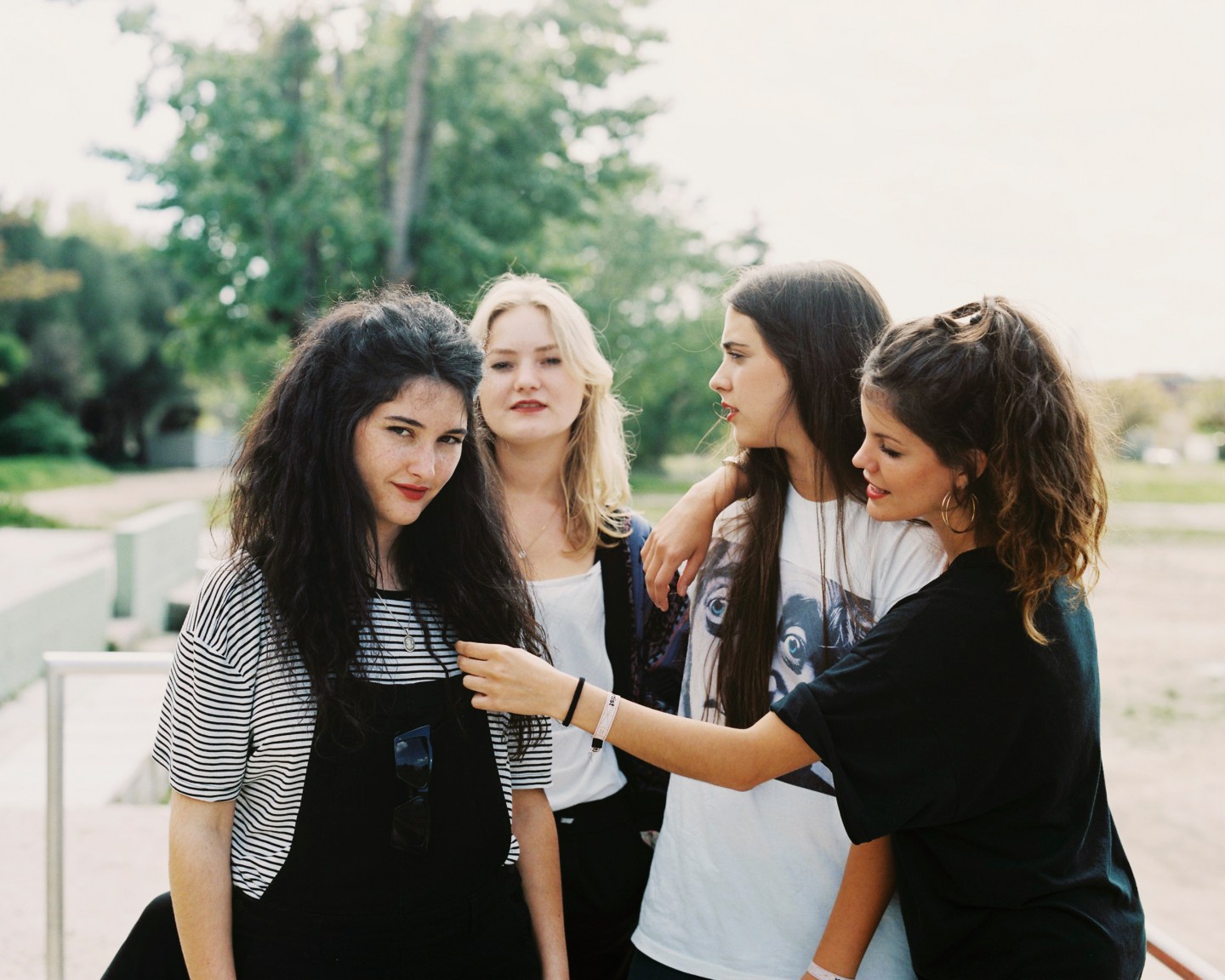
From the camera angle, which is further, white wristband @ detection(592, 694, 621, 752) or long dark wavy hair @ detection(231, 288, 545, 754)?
white wristband @ detection(592, 694, 621, 752)

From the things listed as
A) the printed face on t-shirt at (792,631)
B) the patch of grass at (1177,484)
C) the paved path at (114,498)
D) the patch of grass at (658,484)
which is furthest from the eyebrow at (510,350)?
the patch of grass at (1177,484)

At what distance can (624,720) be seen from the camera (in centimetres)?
177

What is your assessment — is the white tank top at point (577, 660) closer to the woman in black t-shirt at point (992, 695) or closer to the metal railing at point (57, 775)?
the woman in black t-shirt at point (992, 695)

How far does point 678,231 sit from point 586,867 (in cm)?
3005

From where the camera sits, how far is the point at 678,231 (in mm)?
31062

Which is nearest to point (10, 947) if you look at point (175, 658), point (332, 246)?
point (175, 658)

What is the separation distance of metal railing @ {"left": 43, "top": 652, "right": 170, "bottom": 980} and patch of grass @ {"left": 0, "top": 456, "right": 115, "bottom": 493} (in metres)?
23.0

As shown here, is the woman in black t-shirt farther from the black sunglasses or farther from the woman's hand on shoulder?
the black sunglasses

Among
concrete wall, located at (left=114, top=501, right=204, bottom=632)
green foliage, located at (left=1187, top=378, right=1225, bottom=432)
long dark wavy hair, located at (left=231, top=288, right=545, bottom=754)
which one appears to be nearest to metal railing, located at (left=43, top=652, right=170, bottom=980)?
long dark wavy hair, located at (left=231, top=288, right=545, bottom=754)

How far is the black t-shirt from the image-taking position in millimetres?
1526

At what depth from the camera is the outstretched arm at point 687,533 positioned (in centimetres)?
Answer: 211

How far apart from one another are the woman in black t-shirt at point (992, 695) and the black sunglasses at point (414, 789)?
21.8 inches

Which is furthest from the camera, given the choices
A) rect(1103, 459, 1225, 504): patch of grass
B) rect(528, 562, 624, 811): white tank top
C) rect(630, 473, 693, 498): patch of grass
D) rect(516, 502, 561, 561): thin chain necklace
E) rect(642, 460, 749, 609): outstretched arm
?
rect(1103, 459, 1225, 504): patch of grass

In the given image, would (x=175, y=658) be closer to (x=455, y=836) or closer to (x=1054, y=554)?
(x=455, y=836)
